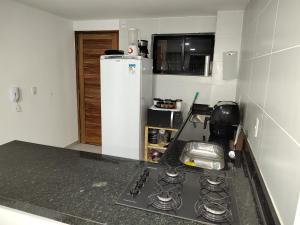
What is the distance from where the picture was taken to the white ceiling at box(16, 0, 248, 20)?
2236 millimetres

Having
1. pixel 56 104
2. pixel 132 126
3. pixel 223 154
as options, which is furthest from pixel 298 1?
pixel 56 104

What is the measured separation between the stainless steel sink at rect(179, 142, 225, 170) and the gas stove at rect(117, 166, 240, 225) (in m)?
0.33

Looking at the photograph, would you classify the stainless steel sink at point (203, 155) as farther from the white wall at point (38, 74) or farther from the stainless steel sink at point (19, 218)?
the white wall at point (38, 74)

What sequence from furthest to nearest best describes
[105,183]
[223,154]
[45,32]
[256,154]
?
[45,32] → [223,154] → [256,154] → [105,183]

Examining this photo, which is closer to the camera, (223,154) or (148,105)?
(223,154)

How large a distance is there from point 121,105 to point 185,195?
1.92m

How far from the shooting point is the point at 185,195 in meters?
0.85

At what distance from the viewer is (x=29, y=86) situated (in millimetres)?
2686

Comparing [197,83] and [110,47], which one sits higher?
[110,47]

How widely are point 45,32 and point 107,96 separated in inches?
48.7

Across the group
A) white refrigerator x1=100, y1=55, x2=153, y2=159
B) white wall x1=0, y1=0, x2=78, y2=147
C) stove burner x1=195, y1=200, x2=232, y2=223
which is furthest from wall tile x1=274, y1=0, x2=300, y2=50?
white wall x1=0, y1=0, x2=78, y2=147

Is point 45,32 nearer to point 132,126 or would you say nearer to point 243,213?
point 132,126

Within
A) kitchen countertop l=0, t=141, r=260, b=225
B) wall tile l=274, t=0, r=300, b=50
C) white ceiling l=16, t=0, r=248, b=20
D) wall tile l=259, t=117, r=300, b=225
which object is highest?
white ceiling l=16, t=0, r=248, b=20

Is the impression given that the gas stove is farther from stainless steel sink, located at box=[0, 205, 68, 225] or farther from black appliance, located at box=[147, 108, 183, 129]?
black appliance, located at box=[147, 108, 183, 129]
